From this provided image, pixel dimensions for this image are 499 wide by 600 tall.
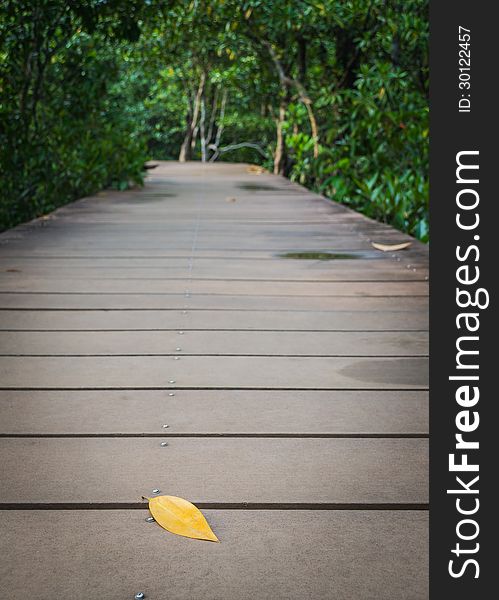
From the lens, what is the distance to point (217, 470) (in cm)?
164

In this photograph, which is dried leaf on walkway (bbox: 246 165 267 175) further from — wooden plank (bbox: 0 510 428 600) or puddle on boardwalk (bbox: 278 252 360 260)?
wooden plank (bbox: 0 510 428 600)

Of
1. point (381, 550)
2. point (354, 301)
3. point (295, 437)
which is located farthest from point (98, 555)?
point (354, 301)

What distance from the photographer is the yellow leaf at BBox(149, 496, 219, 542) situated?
139 centimetres

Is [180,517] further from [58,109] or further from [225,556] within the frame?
[58,109]

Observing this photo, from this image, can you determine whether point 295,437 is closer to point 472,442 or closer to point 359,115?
point 472,442

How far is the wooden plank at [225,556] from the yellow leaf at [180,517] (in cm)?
1

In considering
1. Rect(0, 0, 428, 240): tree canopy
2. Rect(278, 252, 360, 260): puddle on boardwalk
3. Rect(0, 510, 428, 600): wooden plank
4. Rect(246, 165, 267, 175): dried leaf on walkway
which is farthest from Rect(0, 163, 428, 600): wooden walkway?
Rect(246, 165, 267, 175): dried leaf on walkway

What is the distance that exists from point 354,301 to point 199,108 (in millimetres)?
16965

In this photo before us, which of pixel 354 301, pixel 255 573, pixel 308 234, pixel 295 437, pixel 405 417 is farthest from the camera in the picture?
pixel 308 234

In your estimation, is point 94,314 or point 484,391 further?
point 94,314

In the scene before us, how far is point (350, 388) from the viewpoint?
219cm

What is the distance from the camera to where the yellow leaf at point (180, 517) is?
4.56ft

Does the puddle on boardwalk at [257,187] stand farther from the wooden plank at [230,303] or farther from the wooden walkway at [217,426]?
the wooden plank at [230,303]

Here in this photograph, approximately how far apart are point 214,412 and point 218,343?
674mm
